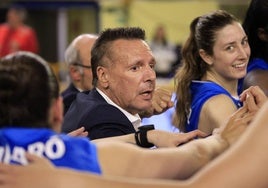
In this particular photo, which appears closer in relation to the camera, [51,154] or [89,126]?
[51,154]

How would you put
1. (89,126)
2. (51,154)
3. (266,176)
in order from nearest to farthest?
(266,176), (51,154), (89,126)

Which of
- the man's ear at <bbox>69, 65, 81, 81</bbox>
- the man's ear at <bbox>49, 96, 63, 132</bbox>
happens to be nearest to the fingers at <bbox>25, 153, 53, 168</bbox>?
the man's ear at <bbox>49, 96, 63, 132</bbox>

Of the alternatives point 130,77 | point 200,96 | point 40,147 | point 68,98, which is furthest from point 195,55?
point 40,147

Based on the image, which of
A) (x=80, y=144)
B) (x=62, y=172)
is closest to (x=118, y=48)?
(x=80, y=144)

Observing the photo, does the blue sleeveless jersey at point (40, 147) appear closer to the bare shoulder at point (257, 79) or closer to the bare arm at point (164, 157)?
the bare arm at point (164, 157)

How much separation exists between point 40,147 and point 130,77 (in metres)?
1.43

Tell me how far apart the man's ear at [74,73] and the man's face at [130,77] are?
1372 mm

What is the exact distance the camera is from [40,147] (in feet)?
4.91

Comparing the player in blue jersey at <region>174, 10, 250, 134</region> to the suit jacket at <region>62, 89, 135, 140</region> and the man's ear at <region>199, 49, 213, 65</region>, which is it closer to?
the man's ear at <region>199, 49, 213, 65</region>

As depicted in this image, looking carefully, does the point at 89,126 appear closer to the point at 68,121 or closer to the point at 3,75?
the point at 68,121

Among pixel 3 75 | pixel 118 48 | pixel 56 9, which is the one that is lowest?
pixel 56 9

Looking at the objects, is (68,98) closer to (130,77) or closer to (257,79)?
(130,77)

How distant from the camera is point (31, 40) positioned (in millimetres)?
8945

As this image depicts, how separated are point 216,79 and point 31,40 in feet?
20.2
